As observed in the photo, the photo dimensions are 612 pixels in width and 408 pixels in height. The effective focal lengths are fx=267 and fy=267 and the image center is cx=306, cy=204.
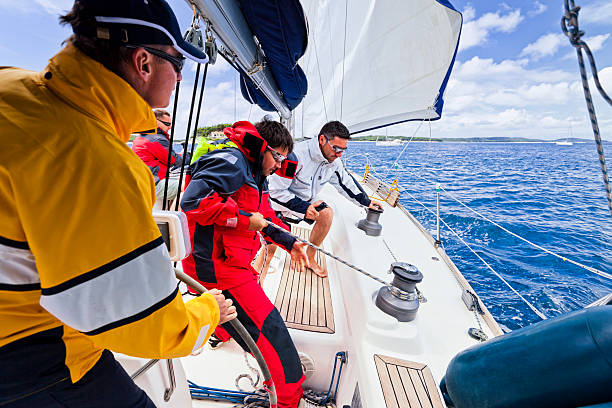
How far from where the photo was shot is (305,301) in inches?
77.5

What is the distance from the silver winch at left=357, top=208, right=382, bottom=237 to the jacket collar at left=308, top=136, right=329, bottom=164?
0.64m

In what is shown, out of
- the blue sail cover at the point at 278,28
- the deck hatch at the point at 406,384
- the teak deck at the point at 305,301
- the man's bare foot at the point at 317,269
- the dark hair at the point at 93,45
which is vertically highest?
the blue sail cover at the point at 278,28

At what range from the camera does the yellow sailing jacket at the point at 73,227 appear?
0.40 meters

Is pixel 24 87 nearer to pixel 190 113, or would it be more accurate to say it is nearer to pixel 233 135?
pixel 190 113

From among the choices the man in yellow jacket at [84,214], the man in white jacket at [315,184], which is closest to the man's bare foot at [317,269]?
the man in white jacket at [315,184]

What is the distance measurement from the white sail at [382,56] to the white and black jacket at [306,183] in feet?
3.65

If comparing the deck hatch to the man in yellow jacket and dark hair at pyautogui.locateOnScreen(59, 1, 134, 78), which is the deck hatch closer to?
the man in yellow jacket

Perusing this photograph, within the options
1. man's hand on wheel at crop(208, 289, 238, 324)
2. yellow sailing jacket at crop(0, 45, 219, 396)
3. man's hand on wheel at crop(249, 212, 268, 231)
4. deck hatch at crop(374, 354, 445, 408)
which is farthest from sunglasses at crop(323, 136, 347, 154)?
yellow sailing jacket at crop(0, 45, 219, 396)

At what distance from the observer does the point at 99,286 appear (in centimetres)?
44

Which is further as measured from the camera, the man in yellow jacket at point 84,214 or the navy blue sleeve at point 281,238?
the navy blue sleeve at point 281,238

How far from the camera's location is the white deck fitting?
3.85ft

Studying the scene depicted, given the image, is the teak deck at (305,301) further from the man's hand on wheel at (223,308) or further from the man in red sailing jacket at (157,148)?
the man in red sailing jacket at (157,148)

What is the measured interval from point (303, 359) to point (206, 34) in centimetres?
169

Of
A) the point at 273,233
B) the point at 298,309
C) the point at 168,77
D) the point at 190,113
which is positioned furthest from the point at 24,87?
the point at 298,309
